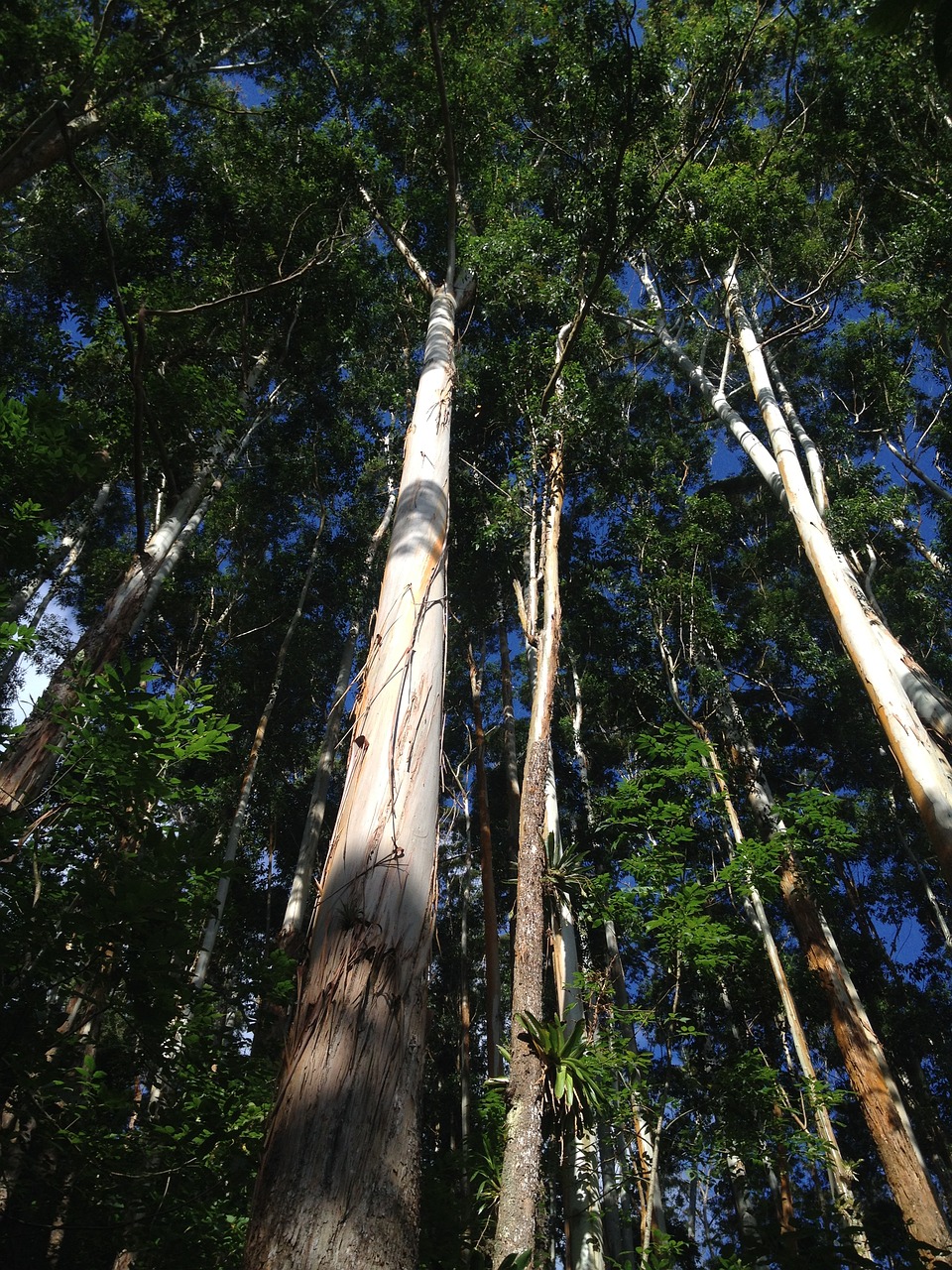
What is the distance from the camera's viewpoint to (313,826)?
33.3 feet

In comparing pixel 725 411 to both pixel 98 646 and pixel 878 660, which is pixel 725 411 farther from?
pixel 98 646

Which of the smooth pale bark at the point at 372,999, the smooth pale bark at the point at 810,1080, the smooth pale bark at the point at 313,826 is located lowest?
the smooth pale bark at the point at 372,999

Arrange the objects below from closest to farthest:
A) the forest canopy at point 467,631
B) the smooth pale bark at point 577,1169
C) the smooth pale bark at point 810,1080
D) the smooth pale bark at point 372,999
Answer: the smooth pale bark at point 372,999
the forest canopy at point 467,631
the smooth pale bark at point 577,1169
the smooth pale bark at point 810,1080

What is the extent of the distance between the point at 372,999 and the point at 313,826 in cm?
898

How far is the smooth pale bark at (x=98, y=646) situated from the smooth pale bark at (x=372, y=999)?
53.8 inches

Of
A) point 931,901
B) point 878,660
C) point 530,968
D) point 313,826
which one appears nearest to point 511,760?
point 313,826

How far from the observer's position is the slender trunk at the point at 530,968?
3.43 meters

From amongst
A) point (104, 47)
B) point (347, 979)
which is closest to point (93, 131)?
point (104, 47)

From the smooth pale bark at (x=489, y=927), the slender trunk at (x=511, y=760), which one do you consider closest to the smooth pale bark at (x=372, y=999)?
the smooth pale bark at (x=489, y=927)

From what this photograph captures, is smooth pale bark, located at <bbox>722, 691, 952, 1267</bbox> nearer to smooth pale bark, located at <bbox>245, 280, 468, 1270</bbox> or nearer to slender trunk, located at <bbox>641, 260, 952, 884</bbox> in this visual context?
slender trunk, located at <bbox>641, 260, 952, 884</bbox>

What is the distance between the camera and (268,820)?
46.7ft

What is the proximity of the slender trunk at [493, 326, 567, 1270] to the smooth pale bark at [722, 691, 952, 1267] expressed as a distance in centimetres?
278

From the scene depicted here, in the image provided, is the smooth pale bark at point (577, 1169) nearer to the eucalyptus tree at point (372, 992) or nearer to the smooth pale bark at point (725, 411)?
the eucalyptus tree at point (372, 992)

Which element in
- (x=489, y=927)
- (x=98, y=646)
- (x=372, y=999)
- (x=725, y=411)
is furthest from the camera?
(x=489, y=927)
